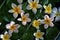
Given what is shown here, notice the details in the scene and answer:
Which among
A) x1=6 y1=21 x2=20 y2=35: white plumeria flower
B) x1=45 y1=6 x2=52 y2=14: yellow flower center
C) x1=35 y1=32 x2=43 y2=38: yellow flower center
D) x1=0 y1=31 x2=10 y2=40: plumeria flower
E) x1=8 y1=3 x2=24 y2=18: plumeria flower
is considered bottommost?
x1=35 y1=32 x2=43 y2=38: yellow flower center

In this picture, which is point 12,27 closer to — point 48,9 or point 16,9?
point 16,9

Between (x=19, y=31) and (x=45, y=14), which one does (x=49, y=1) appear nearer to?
(x=45, y=14)

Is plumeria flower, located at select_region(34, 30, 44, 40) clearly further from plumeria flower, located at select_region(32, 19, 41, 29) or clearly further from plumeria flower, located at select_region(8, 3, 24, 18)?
plumeria flower, located at select_region(8, 3, 24, 18)

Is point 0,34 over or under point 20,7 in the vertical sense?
under

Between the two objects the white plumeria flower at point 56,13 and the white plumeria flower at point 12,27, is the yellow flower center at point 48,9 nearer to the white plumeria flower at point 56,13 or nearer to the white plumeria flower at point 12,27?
the white plumeria flower at point 56,13

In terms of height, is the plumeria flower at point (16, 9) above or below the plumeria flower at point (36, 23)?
above

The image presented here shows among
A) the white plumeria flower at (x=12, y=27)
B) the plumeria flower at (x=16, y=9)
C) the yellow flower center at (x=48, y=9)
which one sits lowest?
the white plumeria flower at (x=12, y=27)

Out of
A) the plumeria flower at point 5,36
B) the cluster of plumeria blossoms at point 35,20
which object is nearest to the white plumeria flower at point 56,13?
the cluster of plumeria blossoms at point 35,20

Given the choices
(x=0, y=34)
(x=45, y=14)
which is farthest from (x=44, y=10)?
(x=0, y=34)

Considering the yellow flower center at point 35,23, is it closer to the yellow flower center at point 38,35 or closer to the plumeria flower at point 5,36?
the yellow flower center at point 38,35

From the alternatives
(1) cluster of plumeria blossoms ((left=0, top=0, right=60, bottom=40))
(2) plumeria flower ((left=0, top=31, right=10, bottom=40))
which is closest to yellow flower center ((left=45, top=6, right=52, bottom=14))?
(1) cluster of plumeria blossoms ((left=0, top=0, right=60, bottom=40))
